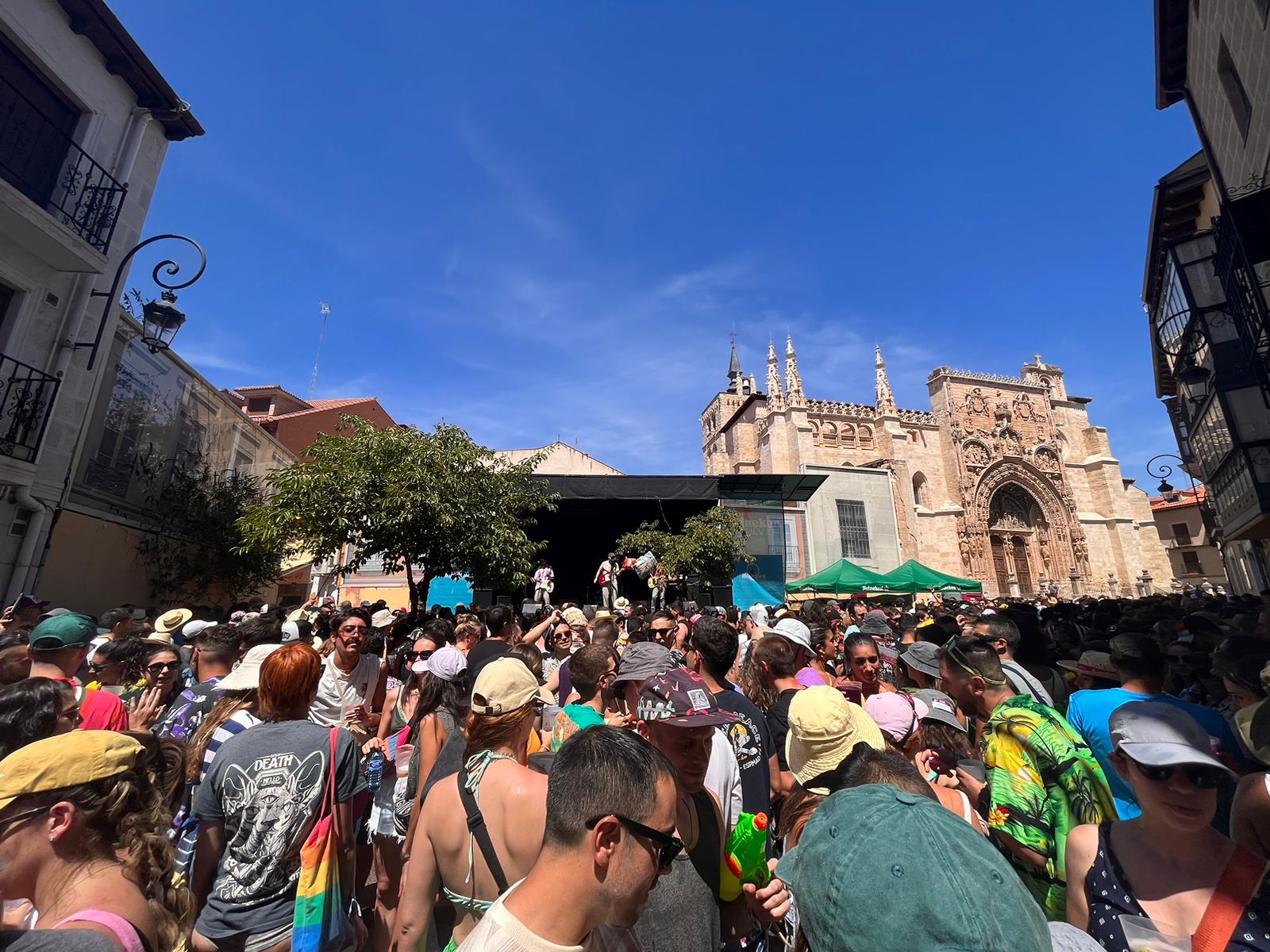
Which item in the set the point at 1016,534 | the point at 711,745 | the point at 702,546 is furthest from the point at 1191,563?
the point at 711,745

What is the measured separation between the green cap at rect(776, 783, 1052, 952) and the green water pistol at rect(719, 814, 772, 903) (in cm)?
100

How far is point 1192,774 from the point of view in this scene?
61.1 inches

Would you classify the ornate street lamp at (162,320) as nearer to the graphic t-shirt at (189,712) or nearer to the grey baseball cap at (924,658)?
the graphic t-shirt at (189,712)

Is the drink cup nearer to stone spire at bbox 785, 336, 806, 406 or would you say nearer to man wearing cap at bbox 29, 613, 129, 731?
man wearing cap at bbox 29, 613, 129, 731

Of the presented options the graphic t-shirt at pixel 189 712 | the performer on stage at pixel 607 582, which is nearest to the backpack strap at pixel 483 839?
Result: the graphic t-shirt at pixel 189 712

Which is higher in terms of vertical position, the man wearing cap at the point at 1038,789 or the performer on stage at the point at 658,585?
the performer on stage at the point at 658,585

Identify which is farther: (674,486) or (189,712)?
(674,486)

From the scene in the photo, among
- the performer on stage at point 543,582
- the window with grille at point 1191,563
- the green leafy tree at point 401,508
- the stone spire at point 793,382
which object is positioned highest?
the stone spire at point 793,382

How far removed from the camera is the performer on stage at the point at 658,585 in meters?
17.2

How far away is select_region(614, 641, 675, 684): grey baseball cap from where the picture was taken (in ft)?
8.79

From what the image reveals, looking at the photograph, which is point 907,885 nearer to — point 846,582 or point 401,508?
point 401,508

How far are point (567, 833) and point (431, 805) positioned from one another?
97 centimetres

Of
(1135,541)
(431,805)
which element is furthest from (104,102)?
(1135,541)

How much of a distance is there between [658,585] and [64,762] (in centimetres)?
1630
